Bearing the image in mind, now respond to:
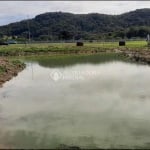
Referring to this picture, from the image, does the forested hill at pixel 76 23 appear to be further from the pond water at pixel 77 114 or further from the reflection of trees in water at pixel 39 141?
the reflection of trees in water at pixel 39 141

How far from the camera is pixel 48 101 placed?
21328 millimetres

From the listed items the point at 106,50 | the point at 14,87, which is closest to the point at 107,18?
the point at 106,50

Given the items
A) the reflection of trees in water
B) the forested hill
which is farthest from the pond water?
the forested hill

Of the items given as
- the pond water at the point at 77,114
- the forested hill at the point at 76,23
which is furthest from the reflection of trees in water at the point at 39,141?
the forested hill at the point at 76,23

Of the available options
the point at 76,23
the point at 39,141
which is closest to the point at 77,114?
the point at 39,141

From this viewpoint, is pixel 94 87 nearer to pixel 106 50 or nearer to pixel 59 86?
pixel 59 86

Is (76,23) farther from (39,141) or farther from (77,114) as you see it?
(39,141)

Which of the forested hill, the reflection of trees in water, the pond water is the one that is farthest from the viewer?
the forested hill

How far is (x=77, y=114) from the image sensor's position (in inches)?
695

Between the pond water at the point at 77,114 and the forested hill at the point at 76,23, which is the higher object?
the forested hill at the point at 76,23

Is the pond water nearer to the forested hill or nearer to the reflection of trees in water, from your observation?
the reflection of trees in water

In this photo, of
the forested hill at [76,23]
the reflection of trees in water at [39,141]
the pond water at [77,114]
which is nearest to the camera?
the reflection of trees in water at [39,141]

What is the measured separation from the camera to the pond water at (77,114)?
545 inches

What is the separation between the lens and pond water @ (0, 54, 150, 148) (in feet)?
45.4
